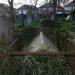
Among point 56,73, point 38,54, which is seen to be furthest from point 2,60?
point 56,73

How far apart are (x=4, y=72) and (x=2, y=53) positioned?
0.30 meters

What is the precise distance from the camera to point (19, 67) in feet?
13.4

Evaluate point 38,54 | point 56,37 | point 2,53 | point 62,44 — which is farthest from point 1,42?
point 56,37

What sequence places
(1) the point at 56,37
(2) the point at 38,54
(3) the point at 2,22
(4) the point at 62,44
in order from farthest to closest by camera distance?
1. (3) the point at 2,22
2. (1) the point at 56,37
3. (4) the point at 62,44
4. (2) the point at 38,54

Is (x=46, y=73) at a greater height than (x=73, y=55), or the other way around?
(x=73, y=55)


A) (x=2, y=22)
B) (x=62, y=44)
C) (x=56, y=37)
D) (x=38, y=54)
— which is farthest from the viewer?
(x=2, y=22)

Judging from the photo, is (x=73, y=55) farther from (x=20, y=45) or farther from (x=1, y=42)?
(x=20, y=45)

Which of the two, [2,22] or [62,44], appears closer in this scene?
[62,44]

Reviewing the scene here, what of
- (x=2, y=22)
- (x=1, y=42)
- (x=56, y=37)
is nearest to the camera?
(x=1, y=42)

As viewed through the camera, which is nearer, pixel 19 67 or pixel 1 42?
pixel 19 67

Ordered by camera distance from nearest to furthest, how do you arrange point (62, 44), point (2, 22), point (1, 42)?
point (1, 42), point (62, 44), point (2, 22)

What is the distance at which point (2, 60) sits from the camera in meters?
4.00

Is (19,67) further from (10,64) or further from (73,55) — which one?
(73,55)

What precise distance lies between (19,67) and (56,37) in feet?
13.3
